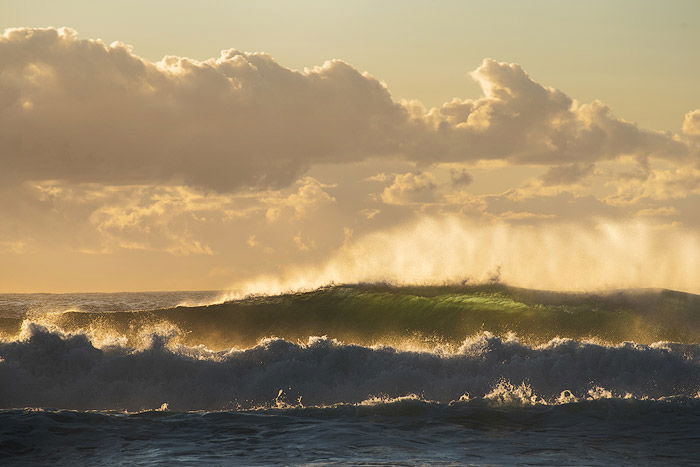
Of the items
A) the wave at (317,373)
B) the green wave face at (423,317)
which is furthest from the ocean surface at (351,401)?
the green wave face at (423,317)

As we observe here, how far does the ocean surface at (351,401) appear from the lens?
1512cm

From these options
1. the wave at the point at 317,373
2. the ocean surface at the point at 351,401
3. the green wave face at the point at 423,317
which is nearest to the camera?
the ocean surface at the point at 351,401

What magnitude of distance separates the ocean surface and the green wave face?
38cm

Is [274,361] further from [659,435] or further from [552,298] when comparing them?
[552,298]

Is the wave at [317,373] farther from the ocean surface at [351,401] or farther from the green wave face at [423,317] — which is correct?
the green wave face at [423,317]

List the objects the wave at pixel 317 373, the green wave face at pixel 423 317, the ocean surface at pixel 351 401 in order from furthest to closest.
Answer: the green wave face at pixel 423 317
the wave at pixel 317 373
the ocean surface at pixel 351 401

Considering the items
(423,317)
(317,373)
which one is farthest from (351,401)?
(423,317)

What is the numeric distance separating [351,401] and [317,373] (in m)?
1.30

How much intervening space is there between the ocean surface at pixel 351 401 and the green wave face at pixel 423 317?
38 centimetres

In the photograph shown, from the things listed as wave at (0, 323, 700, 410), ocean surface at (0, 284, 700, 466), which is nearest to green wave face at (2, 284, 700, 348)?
ocean surface at (0, 284, 700, 466)

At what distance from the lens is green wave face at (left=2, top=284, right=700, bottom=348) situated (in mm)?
28234

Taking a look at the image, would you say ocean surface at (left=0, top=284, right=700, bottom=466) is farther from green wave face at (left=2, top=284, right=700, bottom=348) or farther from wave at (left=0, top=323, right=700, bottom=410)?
green wave face at (left=2, top=284, right=700, bottom=348)

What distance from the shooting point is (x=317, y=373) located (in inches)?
793

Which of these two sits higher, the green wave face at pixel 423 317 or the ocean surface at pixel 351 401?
the green wave face at pixel 423 317
